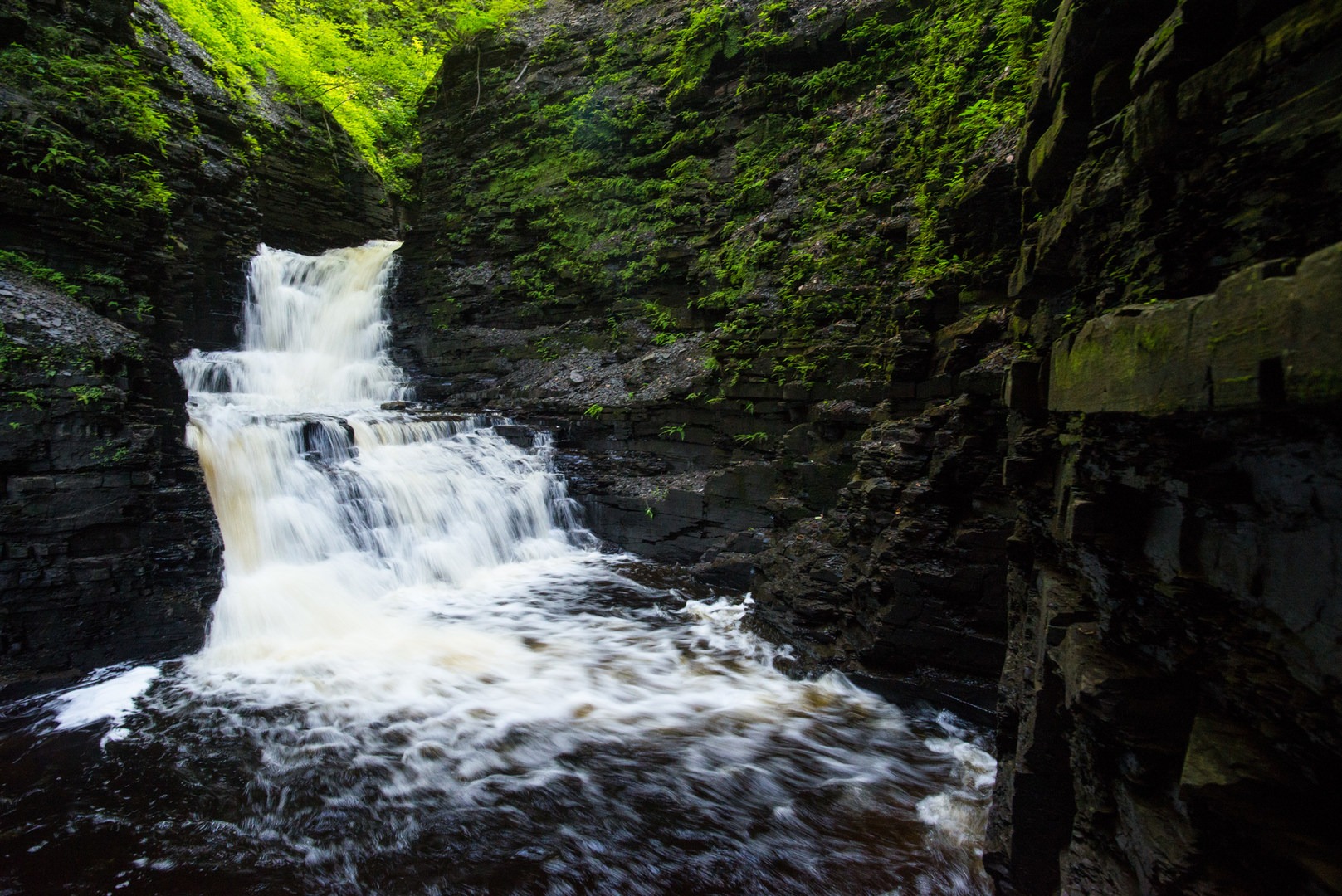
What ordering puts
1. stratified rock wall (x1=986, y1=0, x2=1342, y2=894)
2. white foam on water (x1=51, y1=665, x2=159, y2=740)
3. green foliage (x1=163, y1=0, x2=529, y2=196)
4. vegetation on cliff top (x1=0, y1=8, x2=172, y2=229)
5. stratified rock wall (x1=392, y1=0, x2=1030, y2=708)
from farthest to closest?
green foliage (x1=163, y1=0, x2=529, y2=196) < vegetation on cliff top (x1=0, y1=8, x2=172, y2=229) < stratified rock wall (x1=392, y1=0, x2=1030, y2=708) < white foam on water (x1=51, y1=665, x2=159, y2=740) < stratified rock wall (x1=986, y1=0, x2=1342, y2=894)

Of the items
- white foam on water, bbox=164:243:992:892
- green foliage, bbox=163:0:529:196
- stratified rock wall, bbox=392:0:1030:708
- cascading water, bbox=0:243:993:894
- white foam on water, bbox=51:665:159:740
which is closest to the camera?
cascading water, bbox=0:243:993:894

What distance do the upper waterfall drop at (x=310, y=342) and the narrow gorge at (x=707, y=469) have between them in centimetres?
10

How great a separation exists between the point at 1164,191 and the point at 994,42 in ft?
24.0

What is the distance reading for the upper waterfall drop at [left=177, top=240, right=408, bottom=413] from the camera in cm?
1273

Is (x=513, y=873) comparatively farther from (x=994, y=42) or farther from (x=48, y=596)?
(x=994, y=42)

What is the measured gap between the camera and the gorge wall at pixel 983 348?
5.53ft

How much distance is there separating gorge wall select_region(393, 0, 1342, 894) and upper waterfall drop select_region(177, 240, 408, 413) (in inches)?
37.4

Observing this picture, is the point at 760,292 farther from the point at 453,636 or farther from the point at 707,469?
the point at 453,636

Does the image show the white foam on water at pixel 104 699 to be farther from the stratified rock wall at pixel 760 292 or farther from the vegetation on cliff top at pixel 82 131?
the stratified rock wall at pixel 760 292

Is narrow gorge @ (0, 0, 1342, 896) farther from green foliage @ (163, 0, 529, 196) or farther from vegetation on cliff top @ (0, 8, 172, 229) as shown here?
green foliage @ (163, 0, 529, 196)

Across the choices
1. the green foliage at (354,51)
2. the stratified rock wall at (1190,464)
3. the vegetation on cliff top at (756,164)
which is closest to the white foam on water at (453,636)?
the stratified rock wall at (1190,464)

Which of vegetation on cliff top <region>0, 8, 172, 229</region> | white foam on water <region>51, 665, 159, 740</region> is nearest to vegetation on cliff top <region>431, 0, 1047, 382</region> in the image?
vegetation on cliff top <region>0, 8, 172, 229</region>

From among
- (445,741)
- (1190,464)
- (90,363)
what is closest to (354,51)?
(90,363)

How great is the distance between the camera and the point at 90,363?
6.48 meters
